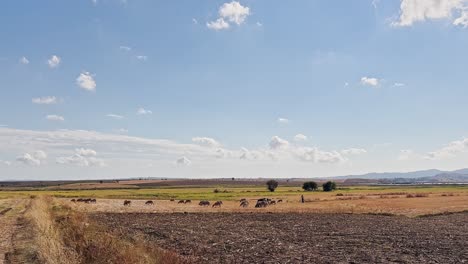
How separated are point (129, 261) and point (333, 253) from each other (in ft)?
46.6

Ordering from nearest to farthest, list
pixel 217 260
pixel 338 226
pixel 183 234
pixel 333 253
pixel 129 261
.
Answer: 1. pixel 129 261
2. pixel 217 260
3. pixel 333 253
4. pixel 183 234
5. pixel 338 226

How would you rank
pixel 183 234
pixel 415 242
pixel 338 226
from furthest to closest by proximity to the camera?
pixel 338 226, pixel 183 234, pixel 415 242

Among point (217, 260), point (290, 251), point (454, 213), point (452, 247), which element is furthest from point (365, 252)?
point (454, 213)

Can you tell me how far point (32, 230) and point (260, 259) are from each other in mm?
17306

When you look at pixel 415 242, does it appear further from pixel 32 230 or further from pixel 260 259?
pixel 32 230

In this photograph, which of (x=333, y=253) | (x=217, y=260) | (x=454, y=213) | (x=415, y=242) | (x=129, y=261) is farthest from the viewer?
(x=454, y=213)

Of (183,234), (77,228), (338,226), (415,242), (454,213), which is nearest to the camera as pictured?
(77,228)

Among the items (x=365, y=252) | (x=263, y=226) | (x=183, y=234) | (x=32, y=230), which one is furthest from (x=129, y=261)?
(x=263, y=226)

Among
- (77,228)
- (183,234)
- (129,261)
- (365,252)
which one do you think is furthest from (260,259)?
(183,234)

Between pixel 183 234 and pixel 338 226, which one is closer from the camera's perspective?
pixel 183 234

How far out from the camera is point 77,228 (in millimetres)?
30141

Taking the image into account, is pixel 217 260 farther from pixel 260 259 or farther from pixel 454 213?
pixel 454 213

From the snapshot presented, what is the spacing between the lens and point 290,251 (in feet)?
95.7

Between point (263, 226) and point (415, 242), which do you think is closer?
point (415, 242)
